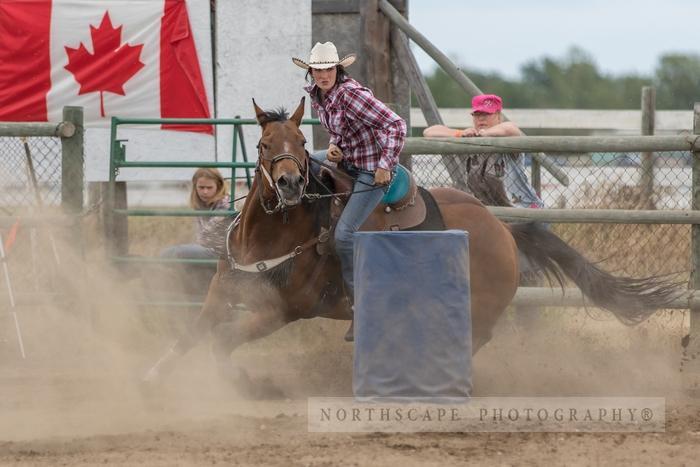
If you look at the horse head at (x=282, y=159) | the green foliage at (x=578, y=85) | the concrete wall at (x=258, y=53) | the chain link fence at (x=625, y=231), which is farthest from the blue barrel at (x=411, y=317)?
the green foliage at (x=578, y=85)

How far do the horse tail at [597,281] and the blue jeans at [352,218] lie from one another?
4.32ft

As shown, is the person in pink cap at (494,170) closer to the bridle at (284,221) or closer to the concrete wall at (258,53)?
the concrete wall at (258,53)

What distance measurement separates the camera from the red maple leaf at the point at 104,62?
10.3m

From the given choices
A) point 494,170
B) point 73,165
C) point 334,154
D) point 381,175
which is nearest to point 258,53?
point 73,165

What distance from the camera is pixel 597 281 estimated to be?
782cm

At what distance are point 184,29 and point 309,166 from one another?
3708 millimetres

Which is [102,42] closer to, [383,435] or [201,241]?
[201,241]

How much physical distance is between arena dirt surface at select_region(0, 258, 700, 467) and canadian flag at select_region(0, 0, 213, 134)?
2094mm

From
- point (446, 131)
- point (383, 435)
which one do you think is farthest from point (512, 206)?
point (383, 435)

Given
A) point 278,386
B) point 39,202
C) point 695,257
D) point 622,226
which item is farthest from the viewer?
point 622,226

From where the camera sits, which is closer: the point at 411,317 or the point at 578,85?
the point at 411,317

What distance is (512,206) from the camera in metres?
9.02

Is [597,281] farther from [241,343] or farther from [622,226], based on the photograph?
[241,343]

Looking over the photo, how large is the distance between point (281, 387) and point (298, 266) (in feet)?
3.33
